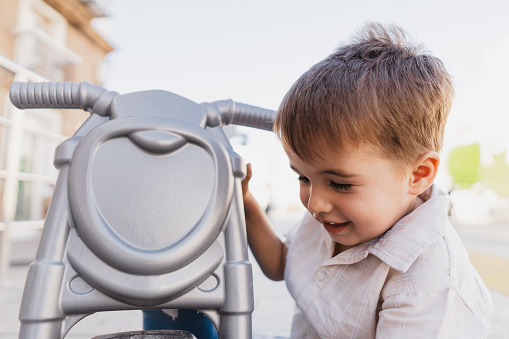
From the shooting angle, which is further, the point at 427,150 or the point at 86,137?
the point at 427,150

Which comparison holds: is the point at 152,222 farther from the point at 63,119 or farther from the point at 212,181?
the point at 63,119

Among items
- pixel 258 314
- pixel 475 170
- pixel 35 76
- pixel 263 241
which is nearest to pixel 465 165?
pixel 475 170

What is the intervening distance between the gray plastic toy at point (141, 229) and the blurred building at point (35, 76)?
0.30 metres

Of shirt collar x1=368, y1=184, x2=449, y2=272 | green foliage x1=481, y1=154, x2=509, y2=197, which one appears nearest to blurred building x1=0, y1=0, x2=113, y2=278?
shirt collar x1=368, y1=184, x2=449, y2=272

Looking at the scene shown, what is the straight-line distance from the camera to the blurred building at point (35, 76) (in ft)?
5.89

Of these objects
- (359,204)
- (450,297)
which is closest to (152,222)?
(359,204)

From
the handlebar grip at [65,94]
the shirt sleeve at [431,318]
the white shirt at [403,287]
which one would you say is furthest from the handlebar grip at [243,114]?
the shirt sleeve at [431,318]

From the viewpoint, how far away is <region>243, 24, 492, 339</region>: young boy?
582 mm

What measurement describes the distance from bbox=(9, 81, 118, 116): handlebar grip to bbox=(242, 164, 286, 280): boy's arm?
34 cm

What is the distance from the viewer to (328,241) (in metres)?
0.79

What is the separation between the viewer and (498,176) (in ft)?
46.2

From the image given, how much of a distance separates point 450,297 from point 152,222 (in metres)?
0.45

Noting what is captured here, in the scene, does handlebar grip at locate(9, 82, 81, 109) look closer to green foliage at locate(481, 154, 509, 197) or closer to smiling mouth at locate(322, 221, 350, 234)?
smiling mouth at locate(322, 221, 350, 234)

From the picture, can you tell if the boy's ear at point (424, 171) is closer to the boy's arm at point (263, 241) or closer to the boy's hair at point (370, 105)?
the boy's hair at point (370, 105)
